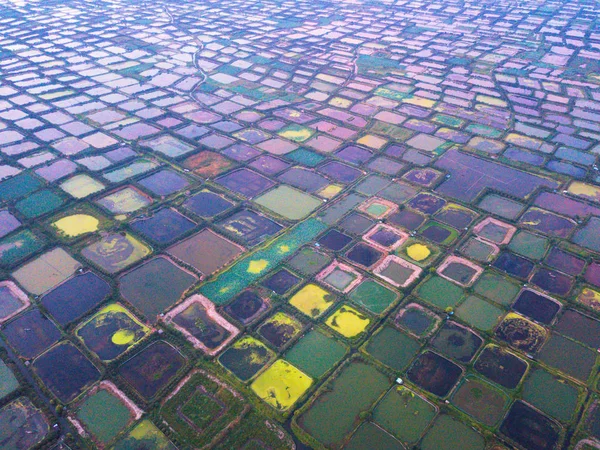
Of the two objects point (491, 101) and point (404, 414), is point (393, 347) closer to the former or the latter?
point (404, 414)

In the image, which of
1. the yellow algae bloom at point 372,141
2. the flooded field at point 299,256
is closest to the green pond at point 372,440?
the flooded field at point 299,256

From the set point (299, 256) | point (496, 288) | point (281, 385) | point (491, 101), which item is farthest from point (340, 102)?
point (281, 385)

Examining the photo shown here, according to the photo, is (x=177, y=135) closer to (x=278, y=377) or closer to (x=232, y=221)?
(x=232, y=221)

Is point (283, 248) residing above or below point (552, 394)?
below

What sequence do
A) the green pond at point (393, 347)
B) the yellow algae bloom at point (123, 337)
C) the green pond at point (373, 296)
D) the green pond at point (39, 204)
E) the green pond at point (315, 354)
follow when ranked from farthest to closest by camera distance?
the green pond at point (39, 204), the green pond at point (373, 296), the yellow algae bloom at point (123, 337), the green pond at point (393, 347), the green pond at point (315, 354)

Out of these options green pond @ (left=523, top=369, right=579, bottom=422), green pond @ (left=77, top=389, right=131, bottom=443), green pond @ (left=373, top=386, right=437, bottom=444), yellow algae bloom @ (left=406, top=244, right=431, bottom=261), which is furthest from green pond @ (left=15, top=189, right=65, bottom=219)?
green pond @ (left=523, top=369, right=579, bottom=422)

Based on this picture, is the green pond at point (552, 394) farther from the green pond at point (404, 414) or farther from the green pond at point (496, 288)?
the green pond at point (404, 414)
